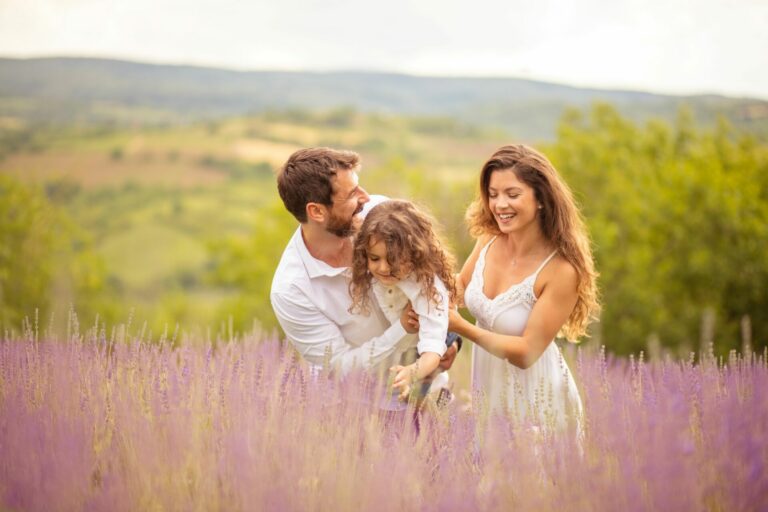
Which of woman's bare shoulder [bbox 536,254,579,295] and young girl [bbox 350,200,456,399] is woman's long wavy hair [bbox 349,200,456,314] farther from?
woman's bare shoulder [bbox 536,254,579,295]

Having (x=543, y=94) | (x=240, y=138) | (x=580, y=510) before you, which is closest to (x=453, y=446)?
(x=580, y=510)

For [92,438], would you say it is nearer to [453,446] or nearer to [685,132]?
[453,446]

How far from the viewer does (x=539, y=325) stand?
3.95m

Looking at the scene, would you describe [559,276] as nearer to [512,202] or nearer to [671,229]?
[512,202]

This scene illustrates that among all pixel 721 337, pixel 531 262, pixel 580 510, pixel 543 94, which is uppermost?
pixel 543 94

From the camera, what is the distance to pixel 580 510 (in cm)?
266

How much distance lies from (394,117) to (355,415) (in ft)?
417

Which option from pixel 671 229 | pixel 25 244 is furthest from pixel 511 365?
pixel 25 244

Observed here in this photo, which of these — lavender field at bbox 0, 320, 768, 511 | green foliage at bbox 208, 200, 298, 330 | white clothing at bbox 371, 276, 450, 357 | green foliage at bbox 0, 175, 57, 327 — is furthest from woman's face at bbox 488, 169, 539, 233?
green foliage at bbox 208, 200, 298, 330

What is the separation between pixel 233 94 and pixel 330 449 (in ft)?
451

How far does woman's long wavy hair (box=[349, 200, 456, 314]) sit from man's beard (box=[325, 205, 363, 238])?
29 cm

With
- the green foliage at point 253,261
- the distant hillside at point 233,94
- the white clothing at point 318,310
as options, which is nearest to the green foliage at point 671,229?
the green foliage at point 253,261

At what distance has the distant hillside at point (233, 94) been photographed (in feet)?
376

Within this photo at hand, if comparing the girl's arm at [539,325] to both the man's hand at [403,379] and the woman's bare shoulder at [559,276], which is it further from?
the man's hand at [403,379]
